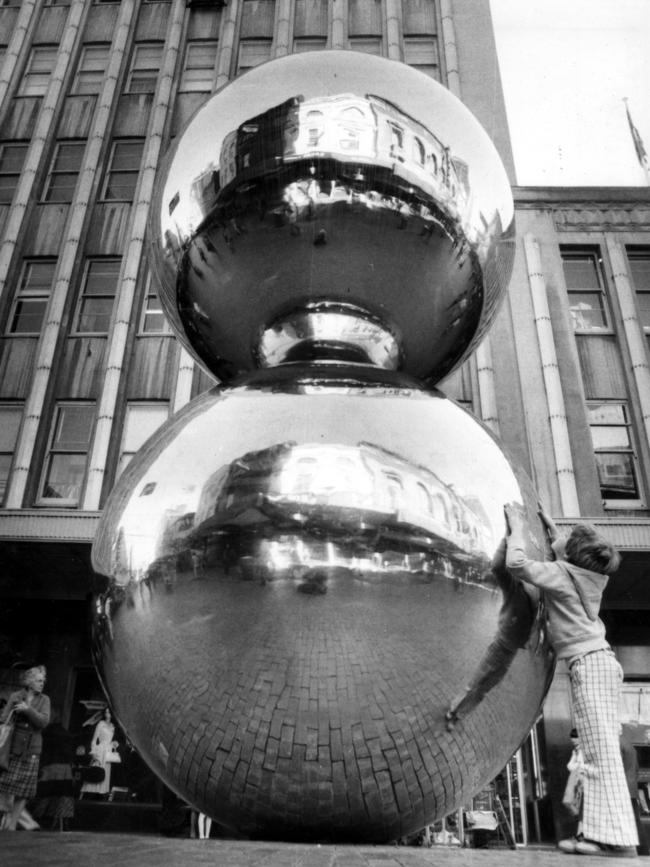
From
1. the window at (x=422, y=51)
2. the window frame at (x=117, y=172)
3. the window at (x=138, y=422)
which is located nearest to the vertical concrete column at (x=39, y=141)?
the window frame at (x=117, y=172)

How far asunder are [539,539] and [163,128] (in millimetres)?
17113

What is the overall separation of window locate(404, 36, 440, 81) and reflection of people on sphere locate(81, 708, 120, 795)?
599 inches

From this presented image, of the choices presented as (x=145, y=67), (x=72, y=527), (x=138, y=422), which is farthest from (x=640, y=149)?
(x=72, y=527)

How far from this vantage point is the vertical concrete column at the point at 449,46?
1639 cm

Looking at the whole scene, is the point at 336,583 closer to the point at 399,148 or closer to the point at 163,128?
the point at 399,148

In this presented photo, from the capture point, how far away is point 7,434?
13.7 metres

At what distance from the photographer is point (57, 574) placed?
1271cm

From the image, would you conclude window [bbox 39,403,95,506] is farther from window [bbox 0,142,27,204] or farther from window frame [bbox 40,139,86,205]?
window [bbox 0,142,27,204]

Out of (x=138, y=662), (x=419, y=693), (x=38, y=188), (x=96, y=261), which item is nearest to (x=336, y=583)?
(x=419, y=693)

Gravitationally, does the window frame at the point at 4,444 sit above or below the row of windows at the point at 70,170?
below

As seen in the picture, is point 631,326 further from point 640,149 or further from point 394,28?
point 394,28

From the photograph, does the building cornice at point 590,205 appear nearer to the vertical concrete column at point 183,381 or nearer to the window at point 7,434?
the vertical concrete column at point 183,381

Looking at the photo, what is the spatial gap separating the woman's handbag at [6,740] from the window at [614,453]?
406 inches

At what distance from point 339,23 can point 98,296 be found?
344 inches
